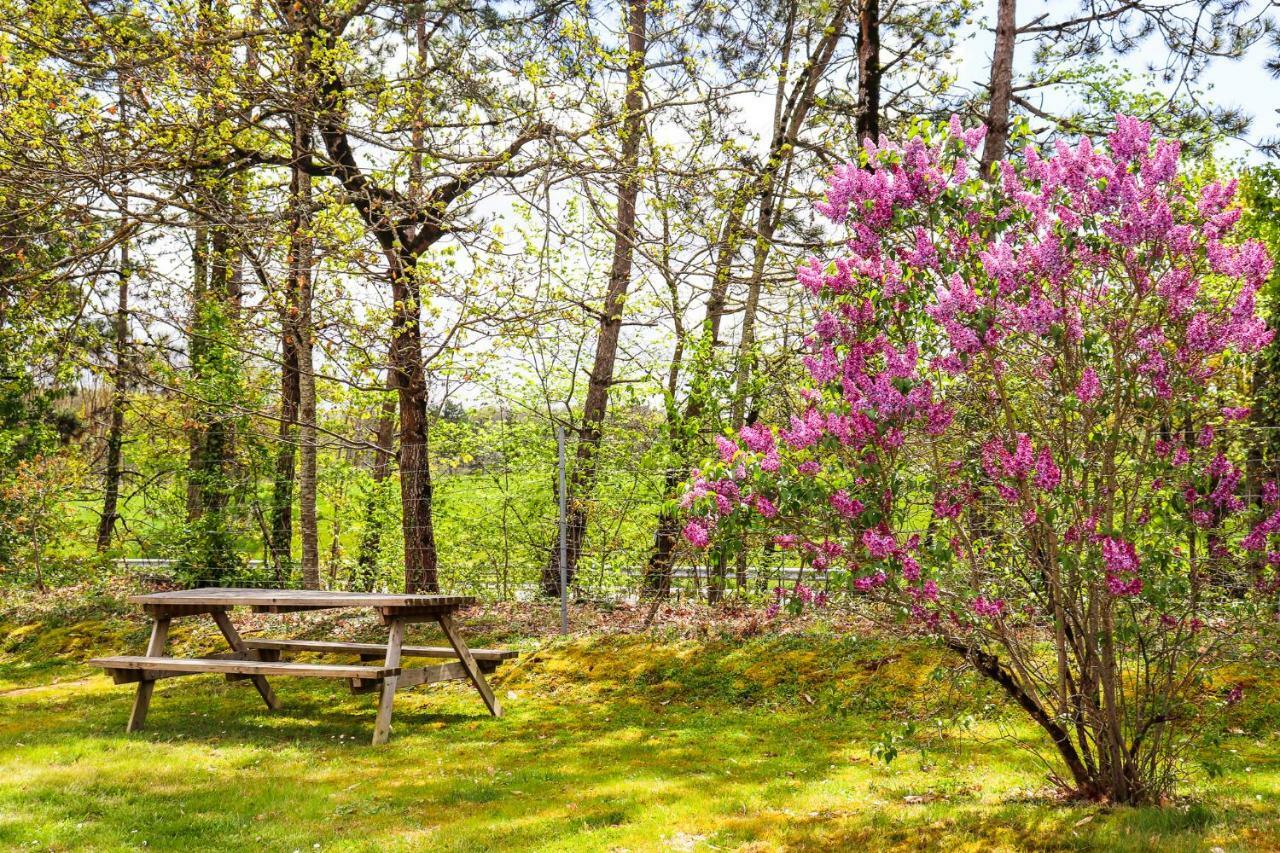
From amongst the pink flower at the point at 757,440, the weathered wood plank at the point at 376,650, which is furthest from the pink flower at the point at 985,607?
the weathered wood plank at the point at 376,650

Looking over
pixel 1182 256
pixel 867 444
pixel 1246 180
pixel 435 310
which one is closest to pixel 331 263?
pixel 435 310

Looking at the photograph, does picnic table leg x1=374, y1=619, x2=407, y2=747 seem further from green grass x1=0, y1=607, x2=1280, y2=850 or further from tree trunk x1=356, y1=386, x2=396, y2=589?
tree trunk x1=356, y1=386, x2=396, y2=589

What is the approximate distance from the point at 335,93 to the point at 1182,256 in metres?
7.09

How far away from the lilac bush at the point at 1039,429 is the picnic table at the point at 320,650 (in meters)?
2.75

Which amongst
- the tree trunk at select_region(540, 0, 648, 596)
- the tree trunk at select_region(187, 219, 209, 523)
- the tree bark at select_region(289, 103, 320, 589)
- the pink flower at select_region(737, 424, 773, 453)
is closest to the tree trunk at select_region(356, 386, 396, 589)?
the tree bark at select_region(289, 103, 320, 589)

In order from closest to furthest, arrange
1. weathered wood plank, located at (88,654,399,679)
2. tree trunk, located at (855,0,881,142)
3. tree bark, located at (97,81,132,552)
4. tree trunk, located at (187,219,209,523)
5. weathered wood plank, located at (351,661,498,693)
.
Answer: weathered wood plank, located at (88,654,399,679), weathered wood plank, located at (351,661,498,693), tree trunk, located at (855,0,881,142), tree trunk, located at (187,219,209,523), tree bark, located at (97,81,132,552)

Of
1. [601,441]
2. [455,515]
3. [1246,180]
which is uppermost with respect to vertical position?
[1246,180]

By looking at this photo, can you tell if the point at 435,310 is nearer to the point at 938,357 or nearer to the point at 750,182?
the point at 750,182

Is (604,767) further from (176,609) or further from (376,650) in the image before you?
(176,609)

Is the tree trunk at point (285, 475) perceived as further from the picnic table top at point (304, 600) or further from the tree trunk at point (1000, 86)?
the tree trunk at point (1000, 86)

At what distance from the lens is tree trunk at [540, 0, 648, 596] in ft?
27.8

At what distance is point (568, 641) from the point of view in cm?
829

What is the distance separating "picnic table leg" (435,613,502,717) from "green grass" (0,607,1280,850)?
0.56 feet

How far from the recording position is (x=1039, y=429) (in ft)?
13.5
